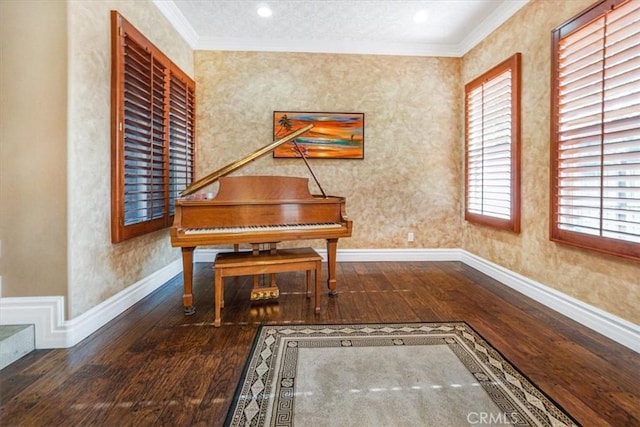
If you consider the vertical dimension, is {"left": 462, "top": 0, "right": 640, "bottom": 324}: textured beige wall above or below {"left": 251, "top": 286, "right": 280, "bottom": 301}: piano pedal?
above

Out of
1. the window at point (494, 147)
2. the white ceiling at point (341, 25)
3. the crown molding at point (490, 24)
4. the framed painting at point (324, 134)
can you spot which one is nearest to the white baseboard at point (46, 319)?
the framed painting at point (324, 134)

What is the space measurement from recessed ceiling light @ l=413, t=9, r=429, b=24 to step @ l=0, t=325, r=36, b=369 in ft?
14.8

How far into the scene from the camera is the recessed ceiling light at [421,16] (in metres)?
3.51

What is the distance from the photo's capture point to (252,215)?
2.80 metres

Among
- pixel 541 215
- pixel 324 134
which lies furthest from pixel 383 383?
pixel 324 134

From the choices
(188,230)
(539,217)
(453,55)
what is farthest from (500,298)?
(453,55)

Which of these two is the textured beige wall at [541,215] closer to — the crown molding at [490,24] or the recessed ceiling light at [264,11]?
the crown molding at [490,24]

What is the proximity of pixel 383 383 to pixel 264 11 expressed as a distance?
3.77 metres

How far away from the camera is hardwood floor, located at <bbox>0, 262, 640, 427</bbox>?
1516 mm

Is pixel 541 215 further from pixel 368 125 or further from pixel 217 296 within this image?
pixel 217 296

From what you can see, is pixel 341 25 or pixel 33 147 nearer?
pixel 33 147

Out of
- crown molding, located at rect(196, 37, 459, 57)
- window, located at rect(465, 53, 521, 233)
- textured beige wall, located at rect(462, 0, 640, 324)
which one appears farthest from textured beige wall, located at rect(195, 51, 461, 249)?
textured beige wall, located at rect(462, 0, 640, 324)

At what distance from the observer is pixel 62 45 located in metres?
2.07

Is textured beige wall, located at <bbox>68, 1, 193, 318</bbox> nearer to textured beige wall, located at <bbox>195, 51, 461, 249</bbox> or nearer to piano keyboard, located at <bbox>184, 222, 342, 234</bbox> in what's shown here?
piano keyboard, located at <bbox>184, 222, 342, 234</bbox>
